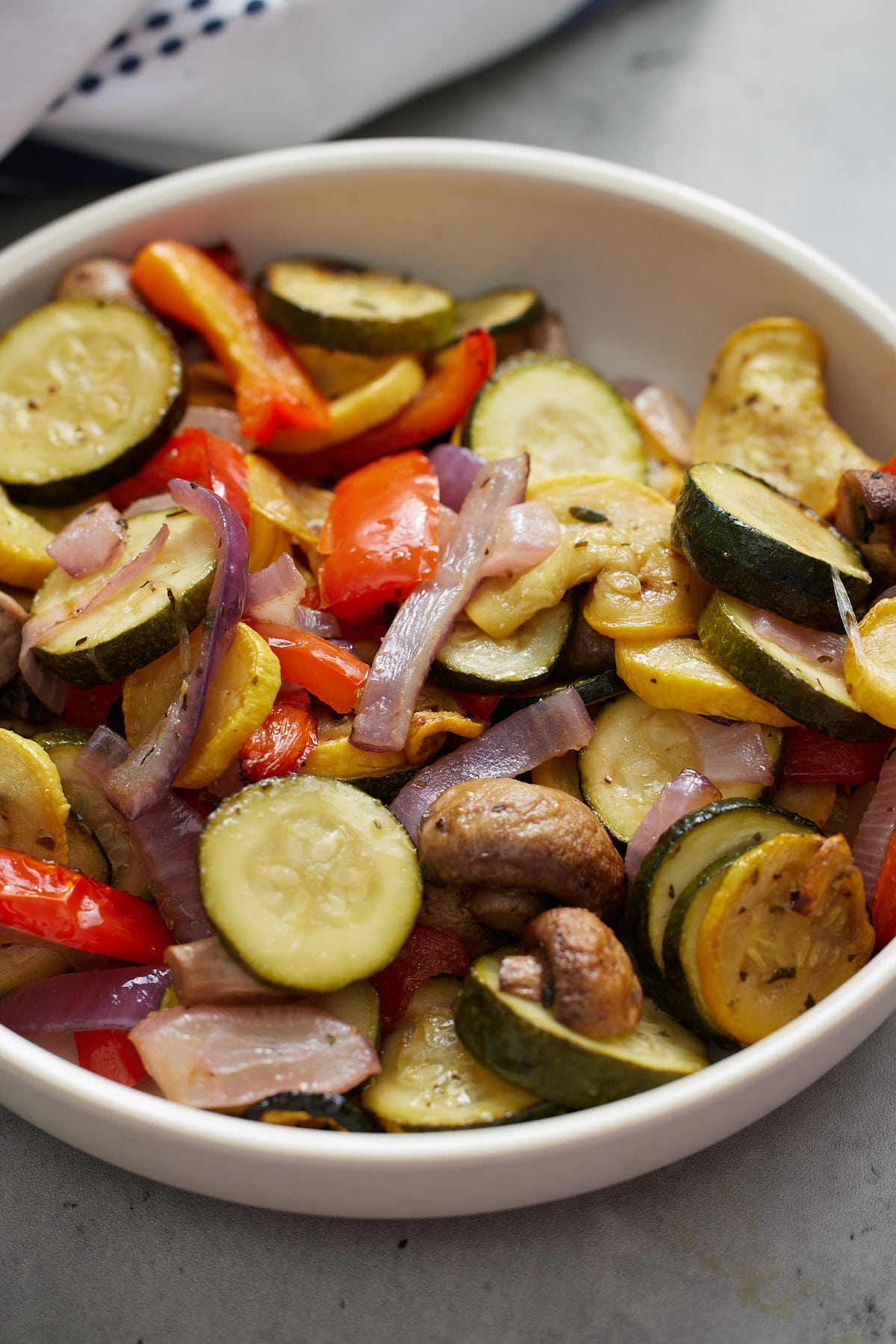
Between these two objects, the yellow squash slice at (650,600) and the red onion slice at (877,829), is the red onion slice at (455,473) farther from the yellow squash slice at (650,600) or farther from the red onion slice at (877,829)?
the red onion slice at (877,829)

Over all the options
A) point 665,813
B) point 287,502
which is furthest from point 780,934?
point 287,502

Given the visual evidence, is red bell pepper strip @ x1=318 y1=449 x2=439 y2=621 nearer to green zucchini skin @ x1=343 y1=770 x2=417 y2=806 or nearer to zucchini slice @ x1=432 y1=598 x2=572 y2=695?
zucchini slice @ x1=432 y1=598 x2=572 y2=695

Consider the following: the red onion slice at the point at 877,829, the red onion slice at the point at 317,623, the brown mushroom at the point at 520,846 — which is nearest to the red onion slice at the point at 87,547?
the red onion slice at the point at 317,623

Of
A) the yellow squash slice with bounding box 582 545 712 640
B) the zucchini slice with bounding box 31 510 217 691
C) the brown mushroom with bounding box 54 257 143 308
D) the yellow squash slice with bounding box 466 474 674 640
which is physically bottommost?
the yellow squash slice with bounding box 582 545 712 640

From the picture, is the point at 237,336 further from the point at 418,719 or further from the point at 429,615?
the point at 418,719

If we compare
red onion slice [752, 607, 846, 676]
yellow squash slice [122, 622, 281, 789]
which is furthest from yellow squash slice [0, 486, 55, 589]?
red onion slice [752, 607, 846, 676]
